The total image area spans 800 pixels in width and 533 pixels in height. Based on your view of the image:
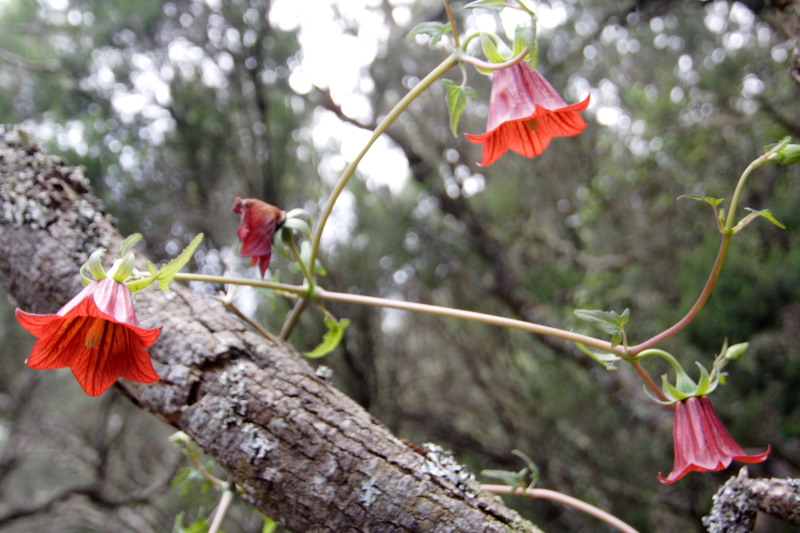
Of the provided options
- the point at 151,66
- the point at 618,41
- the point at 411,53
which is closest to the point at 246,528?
the point at 151,66

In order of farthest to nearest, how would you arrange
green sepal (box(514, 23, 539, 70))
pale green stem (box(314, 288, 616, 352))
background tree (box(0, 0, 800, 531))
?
background tree (box(0, 0, 800, 531)) → pale green stem (box(314, 288, 616, 352)) → green sepal (box(514, 23, 539, 70))

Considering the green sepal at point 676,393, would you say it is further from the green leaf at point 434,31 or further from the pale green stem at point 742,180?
the green leaf at point 434,31

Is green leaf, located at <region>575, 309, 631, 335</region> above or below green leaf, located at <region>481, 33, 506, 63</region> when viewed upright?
below

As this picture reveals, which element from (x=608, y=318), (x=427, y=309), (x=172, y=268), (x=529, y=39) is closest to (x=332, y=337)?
(x=427, y=309)

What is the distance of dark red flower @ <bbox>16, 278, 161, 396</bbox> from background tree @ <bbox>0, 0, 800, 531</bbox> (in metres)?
0.98

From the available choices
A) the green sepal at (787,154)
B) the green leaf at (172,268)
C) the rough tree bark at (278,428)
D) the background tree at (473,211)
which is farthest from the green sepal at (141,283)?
the background tree at (473,211)

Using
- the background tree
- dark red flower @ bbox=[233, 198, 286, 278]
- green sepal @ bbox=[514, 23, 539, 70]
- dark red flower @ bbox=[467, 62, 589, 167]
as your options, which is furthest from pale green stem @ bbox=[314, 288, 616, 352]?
the background tree

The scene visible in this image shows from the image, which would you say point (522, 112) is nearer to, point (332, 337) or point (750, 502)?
point (332, 337)

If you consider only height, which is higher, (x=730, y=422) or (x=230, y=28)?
(x=230, y=28)

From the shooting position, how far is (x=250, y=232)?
79cm

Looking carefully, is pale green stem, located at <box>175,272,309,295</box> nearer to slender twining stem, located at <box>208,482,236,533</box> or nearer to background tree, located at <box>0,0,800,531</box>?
slender twining stem, located at <box>208,482,236,533</box>

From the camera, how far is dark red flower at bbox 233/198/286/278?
0.78m

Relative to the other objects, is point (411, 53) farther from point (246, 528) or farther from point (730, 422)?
point (246, 528)

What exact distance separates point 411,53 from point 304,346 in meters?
1.72
